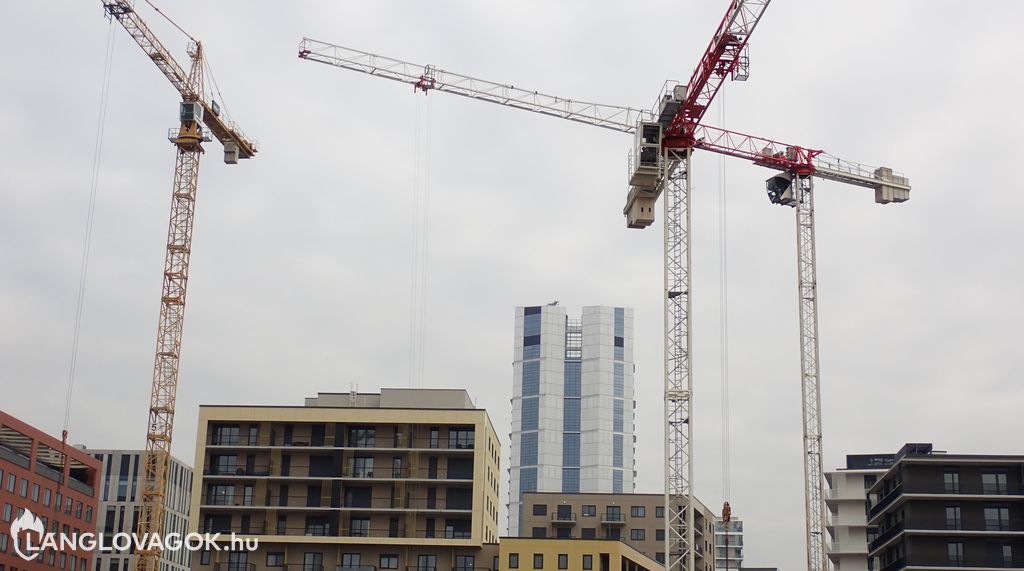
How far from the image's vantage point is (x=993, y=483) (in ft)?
367

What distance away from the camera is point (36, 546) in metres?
128

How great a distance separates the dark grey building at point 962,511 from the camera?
111m

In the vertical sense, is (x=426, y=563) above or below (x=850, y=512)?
below

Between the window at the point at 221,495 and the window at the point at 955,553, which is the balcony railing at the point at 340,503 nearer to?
the window at the point at 221,495

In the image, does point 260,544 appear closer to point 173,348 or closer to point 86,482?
point 173,348

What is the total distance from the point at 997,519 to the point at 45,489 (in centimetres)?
9700

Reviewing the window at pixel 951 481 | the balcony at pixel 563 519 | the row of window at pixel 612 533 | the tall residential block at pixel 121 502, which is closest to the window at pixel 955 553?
the window at pixel 951 481

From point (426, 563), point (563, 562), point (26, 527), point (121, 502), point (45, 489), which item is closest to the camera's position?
point (563, 562)

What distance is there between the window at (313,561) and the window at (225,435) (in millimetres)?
13077

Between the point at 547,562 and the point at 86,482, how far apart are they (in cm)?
6753

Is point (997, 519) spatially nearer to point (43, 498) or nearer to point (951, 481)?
point (951, 481)

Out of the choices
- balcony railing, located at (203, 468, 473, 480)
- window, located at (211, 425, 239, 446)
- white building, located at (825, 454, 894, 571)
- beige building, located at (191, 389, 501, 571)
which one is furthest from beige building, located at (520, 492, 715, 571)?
window, located at (211, 425, 239, 446)

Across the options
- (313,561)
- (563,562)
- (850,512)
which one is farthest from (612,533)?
(313,561)

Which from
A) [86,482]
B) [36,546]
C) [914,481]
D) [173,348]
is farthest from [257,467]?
[914,481]
